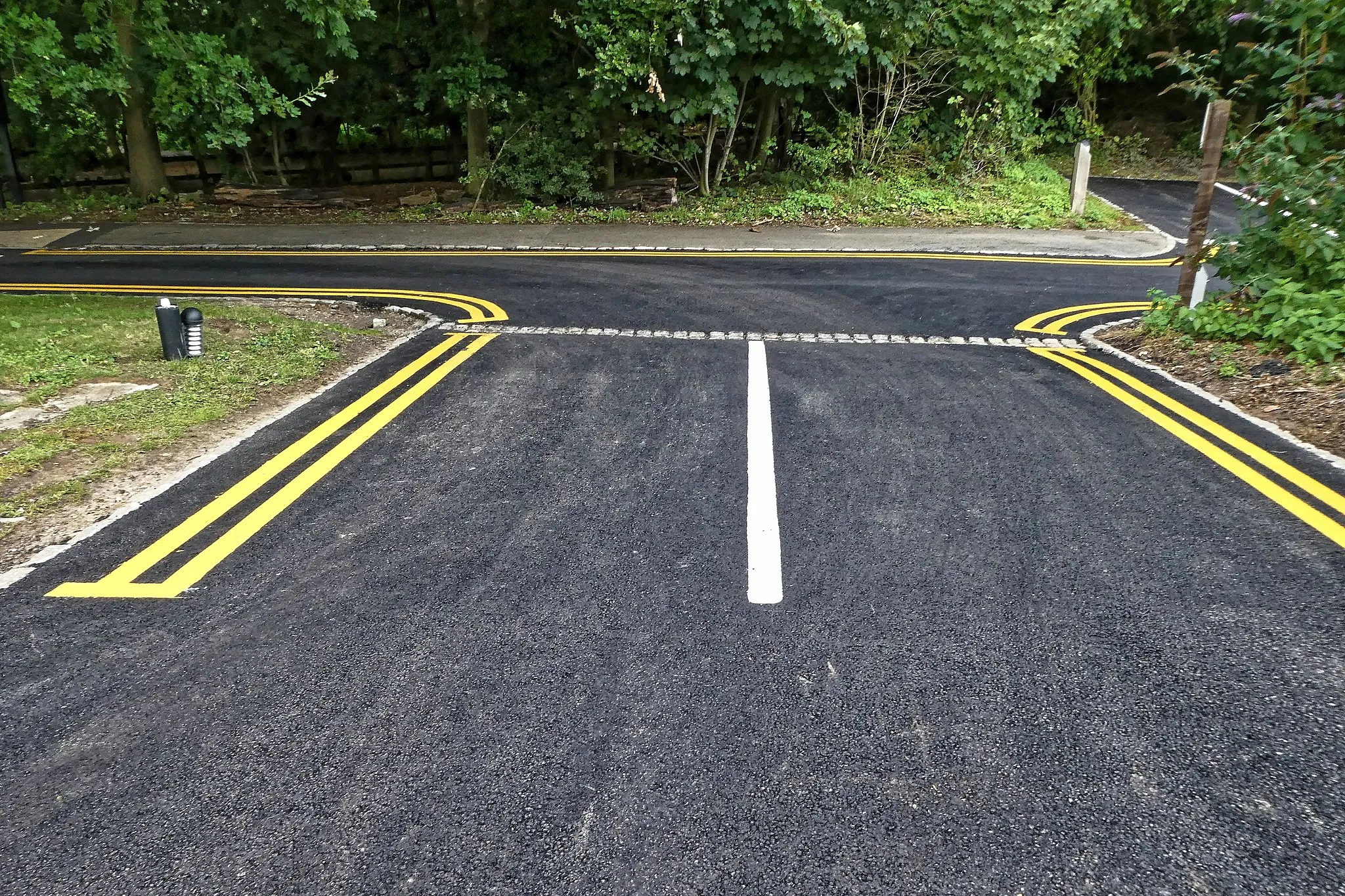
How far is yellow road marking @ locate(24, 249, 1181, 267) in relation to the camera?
43.5 feet

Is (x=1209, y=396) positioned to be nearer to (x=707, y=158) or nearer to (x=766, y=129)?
(x=707, y=158)

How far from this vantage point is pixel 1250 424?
581cm

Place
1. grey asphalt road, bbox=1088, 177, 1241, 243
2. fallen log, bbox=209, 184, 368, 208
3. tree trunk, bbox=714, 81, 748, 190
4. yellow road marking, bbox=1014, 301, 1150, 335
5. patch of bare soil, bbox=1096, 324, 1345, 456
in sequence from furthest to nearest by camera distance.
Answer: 1. fallen log, bbox=209, 184, 368, 208
2. tree trunk, bbox=714, 81, 748, 190
3. grey asphalt road, bbox=1088, 177, 1241, 243
4. yellow road marking, bbox=1014, 301, 1150, 335
5. patch of bare soil, bbox=1096, 324, 1345, 456

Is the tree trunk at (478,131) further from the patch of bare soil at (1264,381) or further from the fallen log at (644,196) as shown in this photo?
the patch of bare soil at (1264,381)

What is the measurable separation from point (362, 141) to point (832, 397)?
20023 mm

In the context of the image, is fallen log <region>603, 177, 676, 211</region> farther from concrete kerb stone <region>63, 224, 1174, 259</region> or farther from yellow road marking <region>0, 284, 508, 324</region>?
yellow road marking <region>0, 284, 508, 324</region>

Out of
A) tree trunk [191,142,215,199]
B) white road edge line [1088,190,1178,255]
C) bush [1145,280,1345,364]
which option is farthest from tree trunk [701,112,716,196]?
tree trunk [191,142,215,199]

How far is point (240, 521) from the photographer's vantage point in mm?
4418

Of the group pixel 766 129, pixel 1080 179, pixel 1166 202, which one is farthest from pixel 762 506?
pixel 1166 202

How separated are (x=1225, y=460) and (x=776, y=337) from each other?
4.20 metres

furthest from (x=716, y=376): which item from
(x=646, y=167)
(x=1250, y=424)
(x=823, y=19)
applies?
(x=646, y=167)

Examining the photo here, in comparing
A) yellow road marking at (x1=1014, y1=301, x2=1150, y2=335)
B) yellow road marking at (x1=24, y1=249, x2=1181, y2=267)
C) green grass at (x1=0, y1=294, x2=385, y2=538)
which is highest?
yellow road marking at (x1=24, y1=249, x2=1181, y2=267)

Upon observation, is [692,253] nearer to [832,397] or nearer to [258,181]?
[832,397]

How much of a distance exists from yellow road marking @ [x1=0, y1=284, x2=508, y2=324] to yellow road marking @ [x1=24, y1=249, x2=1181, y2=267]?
2623 millimetres
